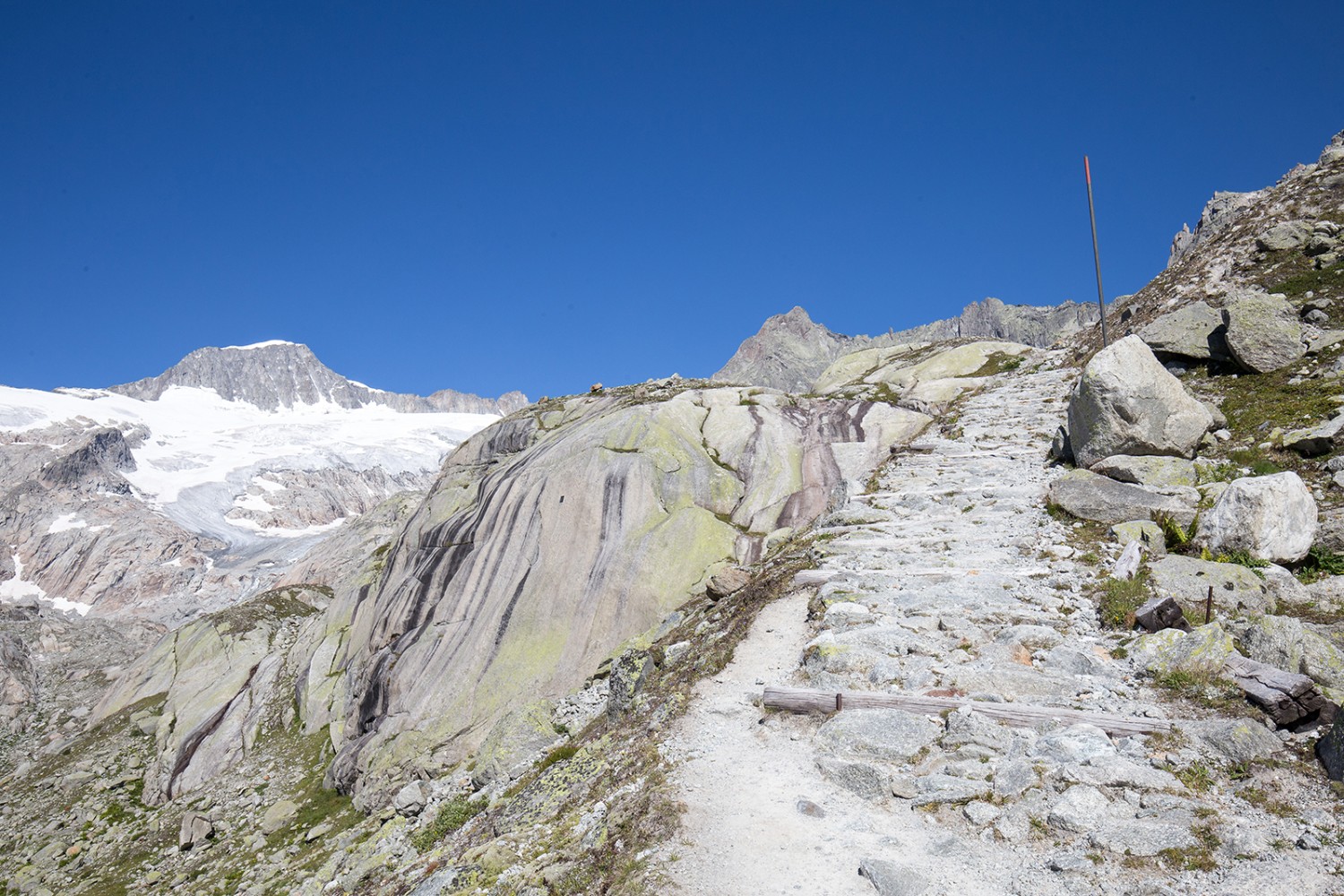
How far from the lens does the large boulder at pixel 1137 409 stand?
66.0ft

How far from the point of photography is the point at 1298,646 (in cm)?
1012

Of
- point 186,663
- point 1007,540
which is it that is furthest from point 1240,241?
point 186,663

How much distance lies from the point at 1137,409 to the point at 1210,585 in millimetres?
9425

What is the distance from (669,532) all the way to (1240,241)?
3757 cm

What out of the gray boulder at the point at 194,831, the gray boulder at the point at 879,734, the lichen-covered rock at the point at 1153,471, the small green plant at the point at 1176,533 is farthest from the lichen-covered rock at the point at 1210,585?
the gray boulder at the point at 194,831

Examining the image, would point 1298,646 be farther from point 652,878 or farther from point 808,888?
point 652,878

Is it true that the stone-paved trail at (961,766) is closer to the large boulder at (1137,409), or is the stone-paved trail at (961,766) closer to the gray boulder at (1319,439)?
the large boulder at (1137,409)

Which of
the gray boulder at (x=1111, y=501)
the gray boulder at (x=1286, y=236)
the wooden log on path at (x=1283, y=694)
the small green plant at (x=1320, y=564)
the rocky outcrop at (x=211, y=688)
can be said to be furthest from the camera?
the rocky outcrop at (x=211, y=688)

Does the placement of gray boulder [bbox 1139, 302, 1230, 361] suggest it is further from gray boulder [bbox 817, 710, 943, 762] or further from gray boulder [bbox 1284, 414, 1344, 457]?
gray boulder [bbox 817, 710, 943, 762]

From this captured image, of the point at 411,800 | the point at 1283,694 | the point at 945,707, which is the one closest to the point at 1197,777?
the point at 1283,694

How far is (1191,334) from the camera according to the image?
27.8m

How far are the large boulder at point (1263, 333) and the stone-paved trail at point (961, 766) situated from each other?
1497cm

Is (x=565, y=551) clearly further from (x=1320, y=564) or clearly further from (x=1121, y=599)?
(x=1320, y=564)

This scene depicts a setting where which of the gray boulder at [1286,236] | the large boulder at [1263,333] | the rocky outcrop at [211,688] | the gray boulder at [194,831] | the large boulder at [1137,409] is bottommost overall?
the gray boulder at [194,831]
